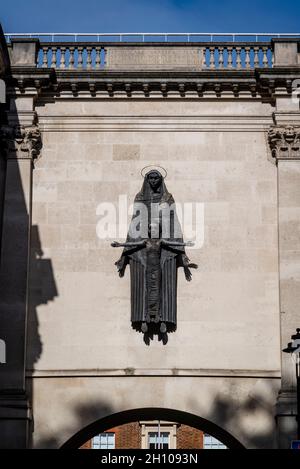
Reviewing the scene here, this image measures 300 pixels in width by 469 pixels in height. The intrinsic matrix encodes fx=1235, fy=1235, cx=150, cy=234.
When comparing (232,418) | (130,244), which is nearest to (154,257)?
(130,244)

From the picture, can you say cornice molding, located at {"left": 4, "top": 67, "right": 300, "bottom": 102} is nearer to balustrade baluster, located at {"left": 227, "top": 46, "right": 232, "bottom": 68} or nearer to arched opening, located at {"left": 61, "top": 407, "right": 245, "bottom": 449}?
balustrade baluster, located at {"left": 227, "top": 46, "right": 232, "bottom": 68}

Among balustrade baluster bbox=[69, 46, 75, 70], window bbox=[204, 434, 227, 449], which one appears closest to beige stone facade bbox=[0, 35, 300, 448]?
balustrade baluster bbox=[69, 46, 75, 70]

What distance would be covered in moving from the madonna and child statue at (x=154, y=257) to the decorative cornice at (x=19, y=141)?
2876 millimetres

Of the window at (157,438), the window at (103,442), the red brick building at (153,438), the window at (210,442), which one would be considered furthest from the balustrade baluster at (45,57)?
the window at (210,442)

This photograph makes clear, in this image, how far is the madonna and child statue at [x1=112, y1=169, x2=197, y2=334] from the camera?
95.2 ft

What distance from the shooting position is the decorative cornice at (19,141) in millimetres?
30234

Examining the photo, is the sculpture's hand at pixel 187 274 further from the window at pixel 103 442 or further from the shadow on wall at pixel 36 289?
the window at pixel 103 442

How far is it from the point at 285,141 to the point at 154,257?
14.2 ft

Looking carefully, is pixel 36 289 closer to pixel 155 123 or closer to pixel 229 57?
pixel 155 123

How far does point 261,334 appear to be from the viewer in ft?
95.2

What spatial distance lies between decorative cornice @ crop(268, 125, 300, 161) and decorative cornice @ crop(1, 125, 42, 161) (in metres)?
5.84

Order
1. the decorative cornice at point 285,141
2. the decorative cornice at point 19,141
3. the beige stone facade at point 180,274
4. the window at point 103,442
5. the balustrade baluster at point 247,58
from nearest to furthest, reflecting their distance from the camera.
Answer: the beige stone facade at point 180,274
the decorative cornice at point 285,141
the decorative cornice at point 19,141
the balustrade baluster at point 247,58
the window at point 103,442
